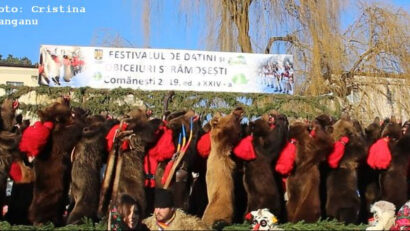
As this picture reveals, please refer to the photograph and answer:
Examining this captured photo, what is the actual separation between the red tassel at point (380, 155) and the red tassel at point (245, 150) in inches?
67.1

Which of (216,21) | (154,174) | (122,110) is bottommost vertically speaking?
(154,174)

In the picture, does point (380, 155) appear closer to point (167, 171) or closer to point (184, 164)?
point (184, 164)

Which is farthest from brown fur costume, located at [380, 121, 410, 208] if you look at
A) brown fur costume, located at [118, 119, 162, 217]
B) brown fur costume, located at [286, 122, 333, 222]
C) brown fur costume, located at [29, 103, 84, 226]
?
brown fur costume, located at [29, 103, 84, 226]

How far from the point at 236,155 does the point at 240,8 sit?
8.84 m

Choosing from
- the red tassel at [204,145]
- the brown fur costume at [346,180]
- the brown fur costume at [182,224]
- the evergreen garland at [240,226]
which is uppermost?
the red tassel at [204,145]

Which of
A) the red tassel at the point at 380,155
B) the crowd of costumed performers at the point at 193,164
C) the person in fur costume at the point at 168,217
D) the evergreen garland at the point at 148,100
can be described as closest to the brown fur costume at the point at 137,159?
the crowd of costumed performers at the point at 193,164

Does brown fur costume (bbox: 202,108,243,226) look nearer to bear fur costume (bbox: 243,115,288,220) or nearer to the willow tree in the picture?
bear fur costume (bbox: 243,115,288,220)

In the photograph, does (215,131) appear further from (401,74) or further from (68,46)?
(401,74)

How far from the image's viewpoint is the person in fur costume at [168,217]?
14.9ft

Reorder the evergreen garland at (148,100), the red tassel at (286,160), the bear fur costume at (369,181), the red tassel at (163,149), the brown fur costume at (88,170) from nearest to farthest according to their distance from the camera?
the brown fur costume at (88,170) → the red tassel at (163,149) → the red tassel at (286,160) → the bear fur costume at (369,181) → the evergreen garland at (148,100)

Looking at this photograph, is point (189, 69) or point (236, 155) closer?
point (236, 155)

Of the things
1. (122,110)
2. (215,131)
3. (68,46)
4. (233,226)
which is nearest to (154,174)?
(215,131)

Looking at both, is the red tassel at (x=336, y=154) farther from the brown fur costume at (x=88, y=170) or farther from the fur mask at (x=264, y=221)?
the brown fur costume at (x=88, y=170)

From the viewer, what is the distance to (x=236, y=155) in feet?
22.9
